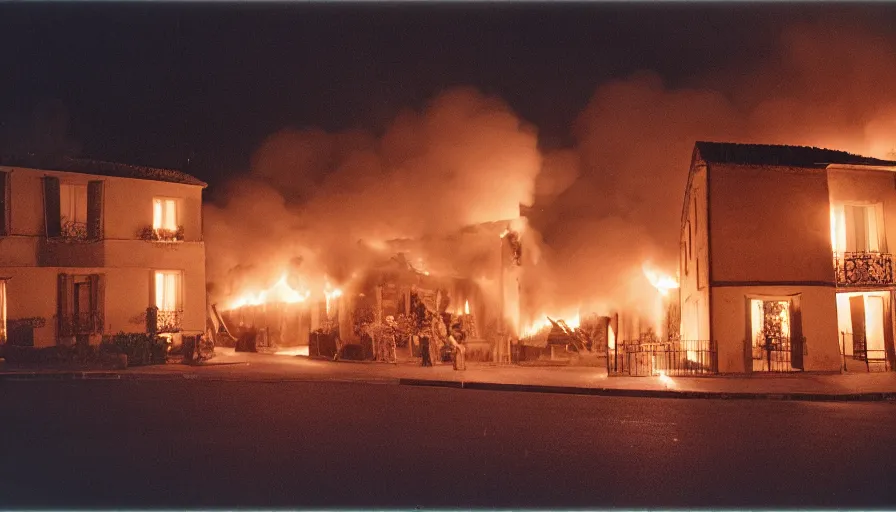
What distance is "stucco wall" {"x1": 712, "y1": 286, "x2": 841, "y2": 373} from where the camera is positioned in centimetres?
2261

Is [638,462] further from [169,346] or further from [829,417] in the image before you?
[169,346]

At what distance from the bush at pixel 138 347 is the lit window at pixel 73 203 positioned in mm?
4667

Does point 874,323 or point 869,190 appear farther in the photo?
point 874,323

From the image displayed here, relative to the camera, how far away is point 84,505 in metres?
8.02

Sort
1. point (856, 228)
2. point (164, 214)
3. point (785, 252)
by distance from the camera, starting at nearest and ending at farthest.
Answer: point (785, 252) → point (856, 228) → point (164, 214)

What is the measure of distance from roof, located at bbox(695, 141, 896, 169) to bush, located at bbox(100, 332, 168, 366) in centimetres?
1747

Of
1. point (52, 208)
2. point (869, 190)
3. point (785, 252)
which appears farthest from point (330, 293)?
point (869, 190)

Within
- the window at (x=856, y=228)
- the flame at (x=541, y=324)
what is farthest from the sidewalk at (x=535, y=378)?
the flame at (x=541, y=324)

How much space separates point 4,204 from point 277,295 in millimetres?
11772

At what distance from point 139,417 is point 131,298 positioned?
17073mm

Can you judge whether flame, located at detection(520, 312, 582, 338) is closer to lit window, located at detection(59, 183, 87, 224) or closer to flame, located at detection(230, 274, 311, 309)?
flame, located at detection(230, 274, 311, 309)

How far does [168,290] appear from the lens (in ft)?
102

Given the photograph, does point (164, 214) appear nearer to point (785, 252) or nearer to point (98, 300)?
point (98, 300)

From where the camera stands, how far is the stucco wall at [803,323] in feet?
74.2
